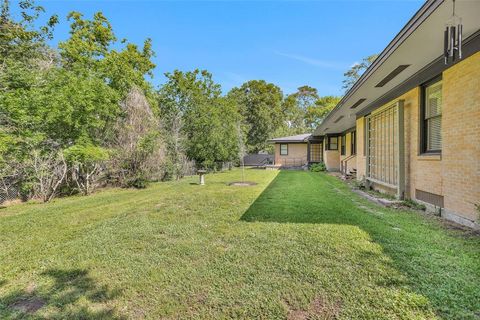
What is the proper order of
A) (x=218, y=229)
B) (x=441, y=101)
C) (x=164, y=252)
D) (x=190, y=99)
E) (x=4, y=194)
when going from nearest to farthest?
(x=164, y=252)
(x=218, y=229)
(x=441, y=101)
(x=4, y=194)
(x=190, y=99)

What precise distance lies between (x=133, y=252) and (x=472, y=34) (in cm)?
622

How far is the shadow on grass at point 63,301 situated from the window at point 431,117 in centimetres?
659

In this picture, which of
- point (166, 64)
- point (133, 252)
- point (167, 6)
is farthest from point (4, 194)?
point (166, 64)

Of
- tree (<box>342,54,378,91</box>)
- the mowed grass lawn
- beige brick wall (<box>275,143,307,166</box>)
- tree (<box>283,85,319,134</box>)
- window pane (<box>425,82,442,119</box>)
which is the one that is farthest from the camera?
tree (<box>283,85,319,134</box>)

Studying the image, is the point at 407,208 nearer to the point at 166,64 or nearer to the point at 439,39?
the point at 439,39

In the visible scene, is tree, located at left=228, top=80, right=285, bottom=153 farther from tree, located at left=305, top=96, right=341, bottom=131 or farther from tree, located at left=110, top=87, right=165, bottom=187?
tree, located at left=110, top=87, right=165, bottom=187

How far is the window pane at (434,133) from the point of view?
5.48 metres

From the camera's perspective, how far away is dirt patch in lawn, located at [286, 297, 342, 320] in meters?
2.14

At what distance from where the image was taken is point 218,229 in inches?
178

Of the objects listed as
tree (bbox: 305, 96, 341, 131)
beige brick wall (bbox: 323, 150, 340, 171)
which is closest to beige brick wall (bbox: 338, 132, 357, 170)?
beige brick wall (bbox: 323, 150, 340, 171)

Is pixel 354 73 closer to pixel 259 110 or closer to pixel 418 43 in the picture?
pixel 259 110

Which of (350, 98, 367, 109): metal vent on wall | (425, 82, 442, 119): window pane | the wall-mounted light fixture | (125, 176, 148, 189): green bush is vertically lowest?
(125, 176, 148, 189): green bush

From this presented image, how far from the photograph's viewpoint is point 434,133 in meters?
5.72

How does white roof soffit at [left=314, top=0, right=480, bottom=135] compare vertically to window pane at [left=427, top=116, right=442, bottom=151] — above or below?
above
